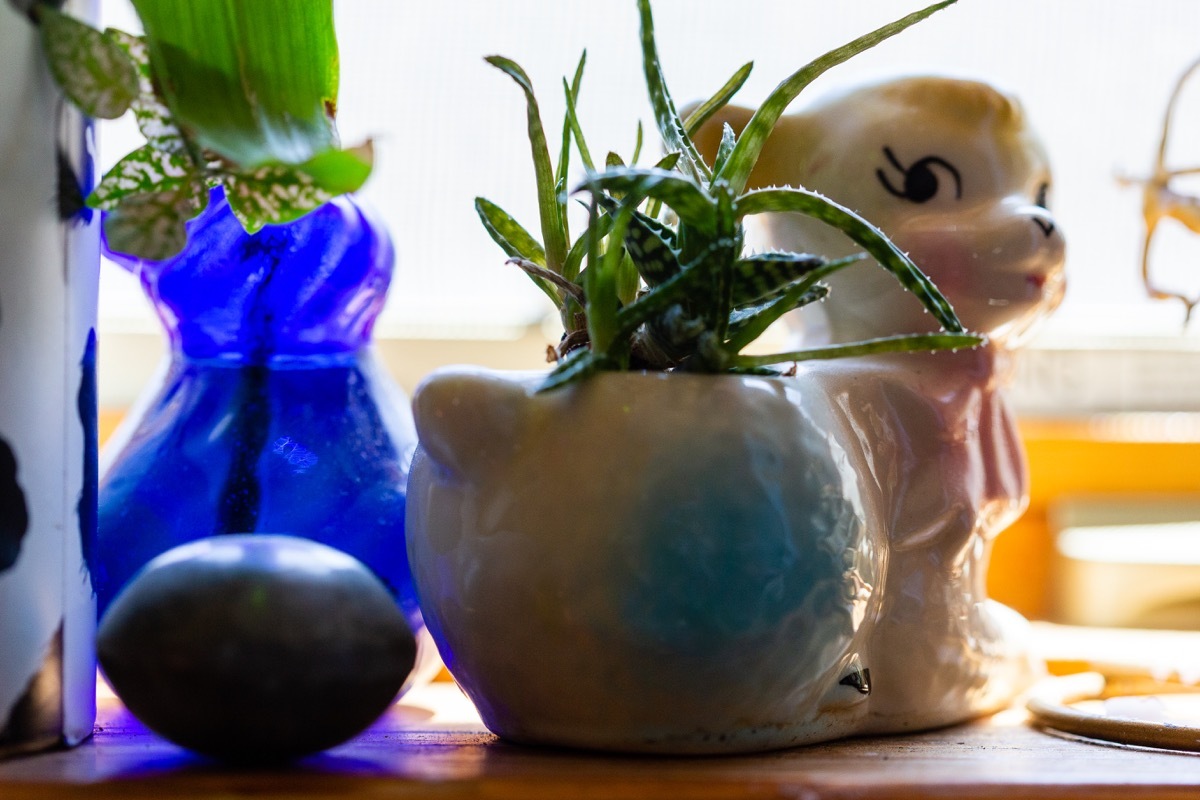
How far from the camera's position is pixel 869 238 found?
0.38m

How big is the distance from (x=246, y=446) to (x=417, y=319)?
17.3 inches

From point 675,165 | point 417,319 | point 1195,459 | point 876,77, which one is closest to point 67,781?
point 675,165

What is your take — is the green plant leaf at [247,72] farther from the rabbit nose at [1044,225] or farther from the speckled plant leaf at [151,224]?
the rabbit nose at [1044,225]

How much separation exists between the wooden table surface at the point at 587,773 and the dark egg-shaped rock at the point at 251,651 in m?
0.01

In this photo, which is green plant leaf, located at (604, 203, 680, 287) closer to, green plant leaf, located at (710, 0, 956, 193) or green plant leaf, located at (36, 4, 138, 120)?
green plant leaf, located at (710, 0, 956, 193)

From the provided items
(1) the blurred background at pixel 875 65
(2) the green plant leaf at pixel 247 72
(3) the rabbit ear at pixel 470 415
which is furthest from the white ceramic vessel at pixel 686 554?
(1) the blurred background at pixel 875 65

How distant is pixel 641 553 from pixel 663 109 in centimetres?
16

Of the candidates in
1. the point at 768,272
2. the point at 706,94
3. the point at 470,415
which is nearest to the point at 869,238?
the point at 768,272

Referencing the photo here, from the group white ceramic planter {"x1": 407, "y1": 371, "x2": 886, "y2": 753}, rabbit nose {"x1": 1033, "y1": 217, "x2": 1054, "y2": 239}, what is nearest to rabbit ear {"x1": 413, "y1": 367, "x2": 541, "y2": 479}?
white ceramic planter {"x1": 407, "y1": 371, "x2": 886, "y2": 753}

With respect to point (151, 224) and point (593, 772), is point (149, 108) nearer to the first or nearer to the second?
point (151, 224)

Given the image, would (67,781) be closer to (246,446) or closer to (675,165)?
(246,446)

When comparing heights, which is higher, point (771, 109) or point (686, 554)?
point (771, 109)

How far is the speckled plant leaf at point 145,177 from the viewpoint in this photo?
388 millimetres

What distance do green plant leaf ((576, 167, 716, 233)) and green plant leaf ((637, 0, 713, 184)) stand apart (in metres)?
0.04
